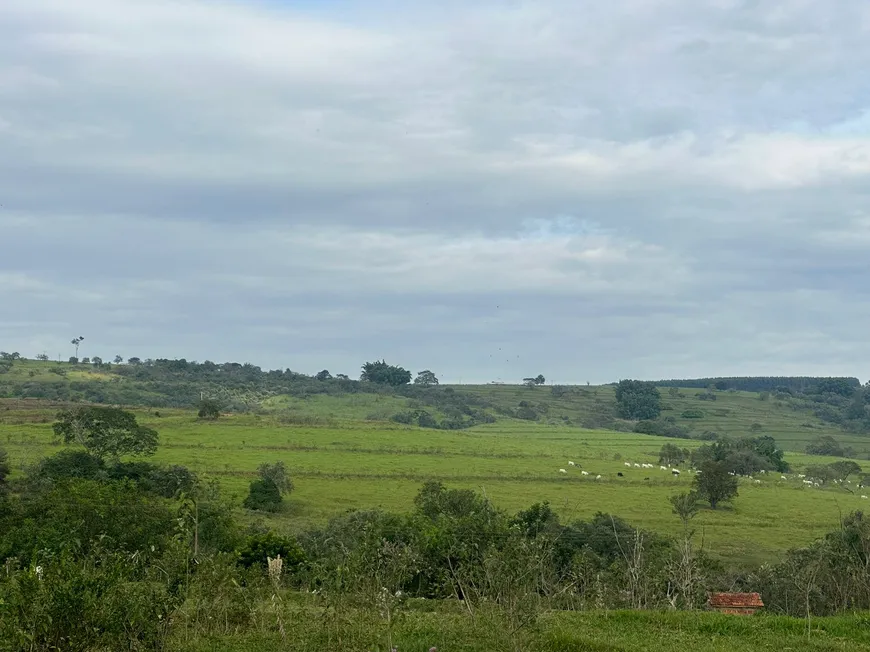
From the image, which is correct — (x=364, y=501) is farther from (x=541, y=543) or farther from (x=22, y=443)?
(x=541, y=543)

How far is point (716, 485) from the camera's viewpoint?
208ft

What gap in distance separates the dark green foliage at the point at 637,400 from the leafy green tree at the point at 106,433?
118 meters

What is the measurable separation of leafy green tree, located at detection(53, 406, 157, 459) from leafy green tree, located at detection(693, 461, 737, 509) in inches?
1499

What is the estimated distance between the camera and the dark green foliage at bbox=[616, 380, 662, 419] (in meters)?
163

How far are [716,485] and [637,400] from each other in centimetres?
10383

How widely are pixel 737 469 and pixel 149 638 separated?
3261 inches

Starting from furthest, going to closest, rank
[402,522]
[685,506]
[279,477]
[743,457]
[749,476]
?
[743,457]
[749,476]
[279,477]
[685,506]
[402,522]

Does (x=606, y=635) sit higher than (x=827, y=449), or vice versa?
(x=606, y=635)

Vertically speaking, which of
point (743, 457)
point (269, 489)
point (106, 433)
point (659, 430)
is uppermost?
point (659, 430)

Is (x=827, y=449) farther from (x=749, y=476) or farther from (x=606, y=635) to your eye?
(x=606, y=635)

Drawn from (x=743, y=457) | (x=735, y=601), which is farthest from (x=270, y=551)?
(x=743, y=457)

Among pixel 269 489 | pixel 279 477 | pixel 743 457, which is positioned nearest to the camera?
pixel 269 489

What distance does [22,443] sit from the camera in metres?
64.7

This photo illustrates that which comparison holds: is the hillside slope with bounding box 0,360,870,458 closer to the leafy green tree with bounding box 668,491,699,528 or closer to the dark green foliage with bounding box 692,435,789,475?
the dark green foliage with bounding box 692,435,789,475
